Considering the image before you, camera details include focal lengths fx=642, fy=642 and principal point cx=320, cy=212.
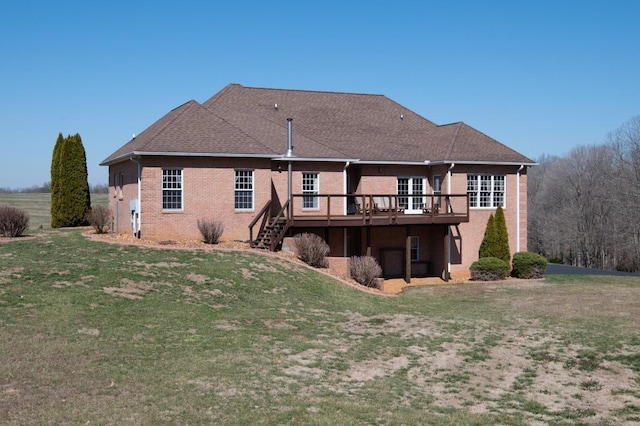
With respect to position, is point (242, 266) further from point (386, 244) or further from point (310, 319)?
point (386, 244)

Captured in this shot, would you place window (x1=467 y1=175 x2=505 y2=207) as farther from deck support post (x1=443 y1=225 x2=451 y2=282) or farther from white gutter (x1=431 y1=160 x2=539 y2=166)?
deck support post (x1=443 y1=225 x2=451 y2=282)

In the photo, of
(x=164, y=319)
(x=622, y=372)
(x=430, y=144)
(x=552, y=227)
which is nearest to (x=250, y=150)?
(x=430, y=144)

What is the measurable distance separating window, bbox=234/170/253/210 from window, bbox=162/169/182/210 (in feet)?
7.76

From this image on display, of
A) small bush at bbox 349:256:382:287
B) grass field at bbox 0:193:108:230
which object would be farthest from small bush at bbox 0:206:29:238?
grass field at bbox 0:193:108:230

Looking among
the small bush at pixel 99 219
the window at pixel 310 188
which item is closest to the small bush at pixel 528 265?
the window at pixel 310 188

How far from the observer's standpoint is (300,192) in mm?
28438

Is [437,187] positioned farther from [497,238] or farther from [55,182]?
[55,182]

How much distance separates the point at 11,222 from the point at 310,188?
40.5 ft

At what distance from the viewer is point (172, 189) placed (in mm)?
25812

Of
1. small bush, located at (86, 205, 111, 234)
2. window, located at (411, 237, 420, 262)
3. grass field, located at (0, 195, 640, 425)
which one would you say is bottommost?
grass field, located at (0, 195, 640, 425)

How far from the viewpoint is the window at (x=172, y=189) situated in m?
25.7

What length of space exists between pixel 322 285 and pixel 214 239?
5623 millimetres

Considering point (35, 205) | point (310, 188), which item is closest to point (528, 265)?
point (310, 188)

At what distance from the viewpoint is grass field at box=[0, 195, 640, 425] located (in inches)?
384
